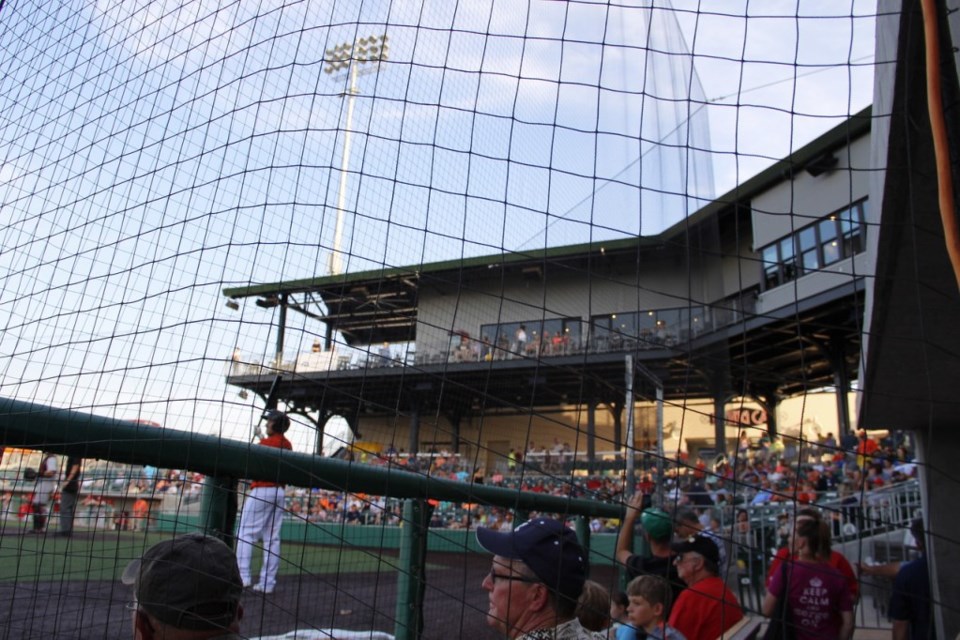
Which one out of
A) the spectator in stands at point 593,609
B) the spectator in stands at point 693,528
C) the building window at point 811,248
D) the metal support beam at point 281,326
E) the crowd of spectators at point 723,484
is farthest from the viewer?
the building window at point 811,248

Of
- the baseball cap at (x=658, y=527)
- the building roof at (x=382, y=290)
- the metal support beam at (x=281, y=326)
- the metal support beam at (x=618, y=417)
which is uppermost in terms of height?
the metal support beam at (x=618, y=417)

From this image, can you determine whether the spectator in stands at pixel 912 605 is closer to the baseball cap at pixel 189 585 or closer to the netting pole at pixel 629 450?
the netting pole at pixel 629 450

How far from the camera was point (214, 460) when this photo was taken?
2.19 m

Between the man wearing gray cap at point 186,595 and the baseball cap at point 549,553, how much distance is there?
0.74 m

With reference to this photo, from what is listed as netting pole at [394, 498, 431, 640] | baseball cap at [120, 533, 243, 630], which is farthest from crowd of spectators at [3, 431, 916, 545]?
baseball cap at [120, 533, 243, 630]

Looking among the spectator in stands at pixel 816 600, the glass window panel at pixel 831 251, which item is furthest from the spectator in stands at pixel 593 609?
the glass window panel at pixel 831 251

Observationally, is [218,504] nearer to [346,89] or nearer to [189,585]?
[189,585]

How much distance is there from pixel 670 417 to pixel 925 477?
20.6 meters

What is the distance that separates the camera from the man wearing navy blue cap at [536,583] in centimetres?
195

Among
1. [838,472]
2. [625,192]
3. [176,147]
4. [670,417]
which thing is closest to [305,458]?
[176,147]

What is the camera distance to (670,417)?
25.0m

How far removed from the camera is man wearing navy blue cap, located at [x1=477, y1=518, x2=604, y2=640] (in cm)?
195

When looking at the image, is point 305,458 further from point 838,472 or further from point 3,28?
point 838,472

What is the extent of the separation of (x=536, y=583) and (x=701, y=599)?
52.4 inches
